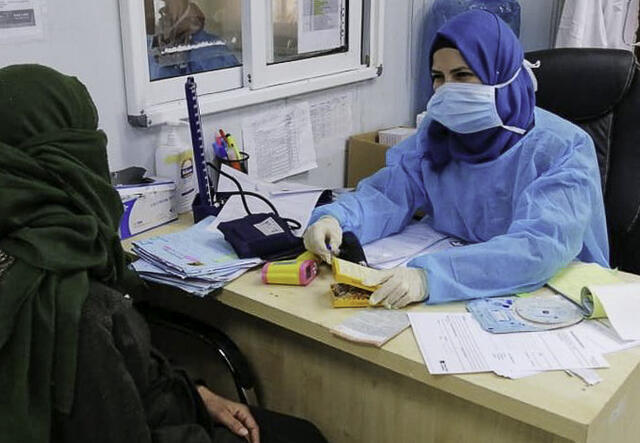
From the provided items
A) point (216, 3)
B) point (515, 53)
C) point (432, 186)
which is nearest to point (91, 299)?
point (432, 186)

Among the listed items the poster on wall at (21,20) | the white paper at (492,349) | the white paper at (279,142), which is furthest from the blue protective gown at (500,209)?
the poster on wall at (21,20)

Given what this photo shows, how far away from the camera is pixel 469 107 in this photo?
1599mm

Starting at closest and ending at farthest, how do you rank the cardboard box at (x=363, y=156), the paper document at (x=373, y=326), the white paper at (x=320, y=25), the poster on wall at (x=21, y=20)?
the paper document at (x=373, y=326) → the poster on wall at (x=21, y=20) → the white paper at (x=320, y=25) → the cardboard box at (x=363, y=156)

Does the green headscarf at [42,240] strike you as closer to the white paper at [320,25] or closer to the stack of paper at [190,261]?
the stack of paper at [190,261]

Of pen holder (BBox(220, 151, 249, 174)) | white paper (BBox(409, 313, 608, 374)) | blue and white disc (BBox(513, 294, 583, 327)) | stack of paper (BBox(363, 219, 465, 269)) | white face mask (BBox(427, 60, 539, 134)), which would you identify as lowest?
white paper (BBox(409, 313, 608, 374))

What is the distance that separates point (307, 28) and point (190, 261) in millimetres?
1115

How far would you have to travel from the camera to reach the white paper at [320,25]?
2.34 metres

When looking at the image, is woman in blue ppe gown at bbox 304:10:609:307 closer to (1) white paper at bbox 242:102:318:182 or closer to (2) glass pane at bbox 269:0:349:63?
(1) white paper at bbox 242:102:318:182

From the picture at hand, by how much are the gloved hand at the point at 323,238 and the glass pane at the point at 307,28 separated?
2.65 ft

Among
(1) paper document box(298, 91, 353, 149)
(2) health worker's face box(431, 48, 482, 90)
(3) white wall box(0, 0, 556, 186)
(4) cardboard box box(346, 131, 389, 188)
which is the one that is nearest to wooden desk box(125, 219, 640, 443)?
(3) white wall box(0, 0, 556, 186)

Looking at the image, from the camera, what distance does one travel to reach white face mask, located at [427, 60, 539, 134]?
159cm

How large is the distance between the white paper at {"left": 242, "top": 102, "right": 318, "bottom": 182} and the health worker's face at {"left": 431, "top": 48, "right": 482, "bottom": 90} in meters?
0.69

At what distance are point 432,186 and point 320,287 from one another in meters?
0.45

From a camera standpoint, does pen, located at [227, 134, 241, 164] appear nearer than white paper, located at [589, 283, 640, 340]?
No
